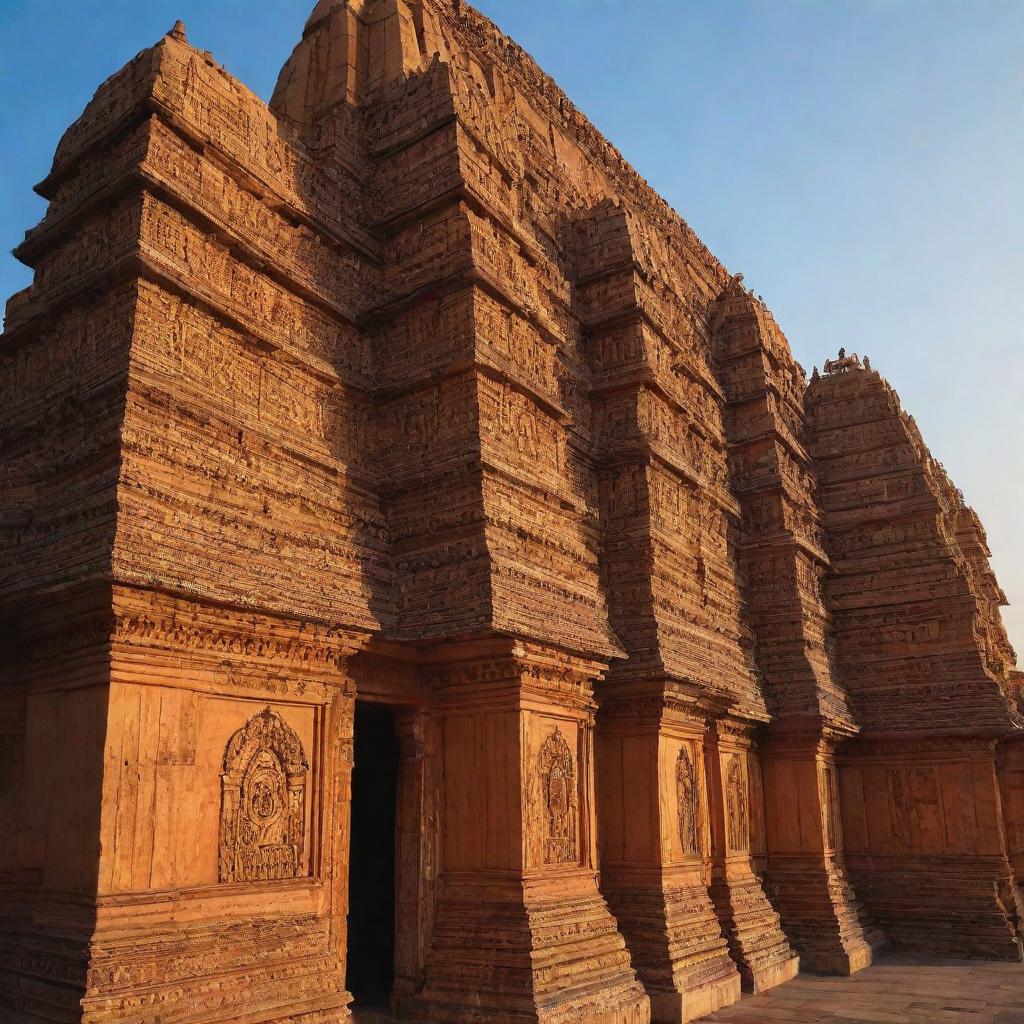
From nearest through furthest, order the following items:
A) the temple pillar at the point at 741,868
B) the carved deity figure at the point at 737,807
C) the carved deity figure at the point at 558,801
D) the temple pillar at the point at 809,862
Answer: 1. the carved deity figure at the point at 558,801
2. the temple pillar at the point at 741,868
3. the carved deity figure at the point at 737,807
4. the temple pillar at the point at 809,862

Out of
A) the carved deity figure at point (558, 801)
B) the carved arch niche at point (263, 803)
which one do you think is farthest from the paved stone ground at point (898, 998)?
the carved arch niche at point (263, 803)

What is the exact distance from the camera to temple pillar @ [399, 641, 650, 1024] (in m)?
9.88

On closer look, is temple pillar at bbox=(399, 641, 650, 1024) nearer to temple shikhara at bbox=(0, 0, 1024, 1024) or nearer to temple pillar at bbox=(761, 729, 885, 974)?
temple shikhara at bbox=(0, 0, 1024, 1024)

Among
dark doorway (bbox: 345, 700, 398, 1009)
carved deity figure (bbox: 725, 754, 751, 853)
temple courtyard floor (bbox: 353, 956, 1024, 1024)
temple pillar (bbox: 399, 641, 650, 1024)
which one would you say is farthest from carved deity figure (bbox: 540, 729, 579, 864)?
carved deity figure (bbox: 725, 754, 751, 853)

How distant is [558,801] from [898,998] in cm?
641

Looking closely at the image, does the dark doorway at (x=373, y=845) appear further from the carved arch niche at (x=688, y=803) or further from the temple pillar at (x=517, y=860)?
the carved arch niche at (x=688, y=803)

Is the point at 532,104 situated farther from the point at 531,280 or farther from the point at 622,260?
the point at 531,280

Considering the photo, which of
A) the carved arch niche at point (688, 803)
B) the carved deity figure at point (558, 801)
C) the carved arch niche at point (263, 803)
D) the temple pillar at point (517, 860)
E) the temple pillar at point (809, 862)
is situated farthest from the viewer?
the temple pillar at point (809, 862)

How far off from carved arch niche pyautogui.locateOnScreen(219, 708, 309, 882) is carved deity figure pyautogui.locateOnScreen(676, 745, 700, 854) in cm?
621

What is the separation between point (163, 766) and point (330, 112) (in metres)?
9.59

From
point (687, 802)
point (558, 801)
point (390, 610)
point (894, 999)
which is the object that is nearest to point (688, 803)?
point (687, 802)

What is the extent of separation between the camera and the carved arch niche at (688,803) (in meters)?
13.6

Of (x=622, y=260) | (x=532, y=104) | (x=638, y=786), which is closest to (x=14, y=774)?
(x=638, y=786)

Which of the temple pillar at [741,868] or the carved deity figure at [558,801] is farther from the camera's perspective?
the temple pillar at [741,868]
